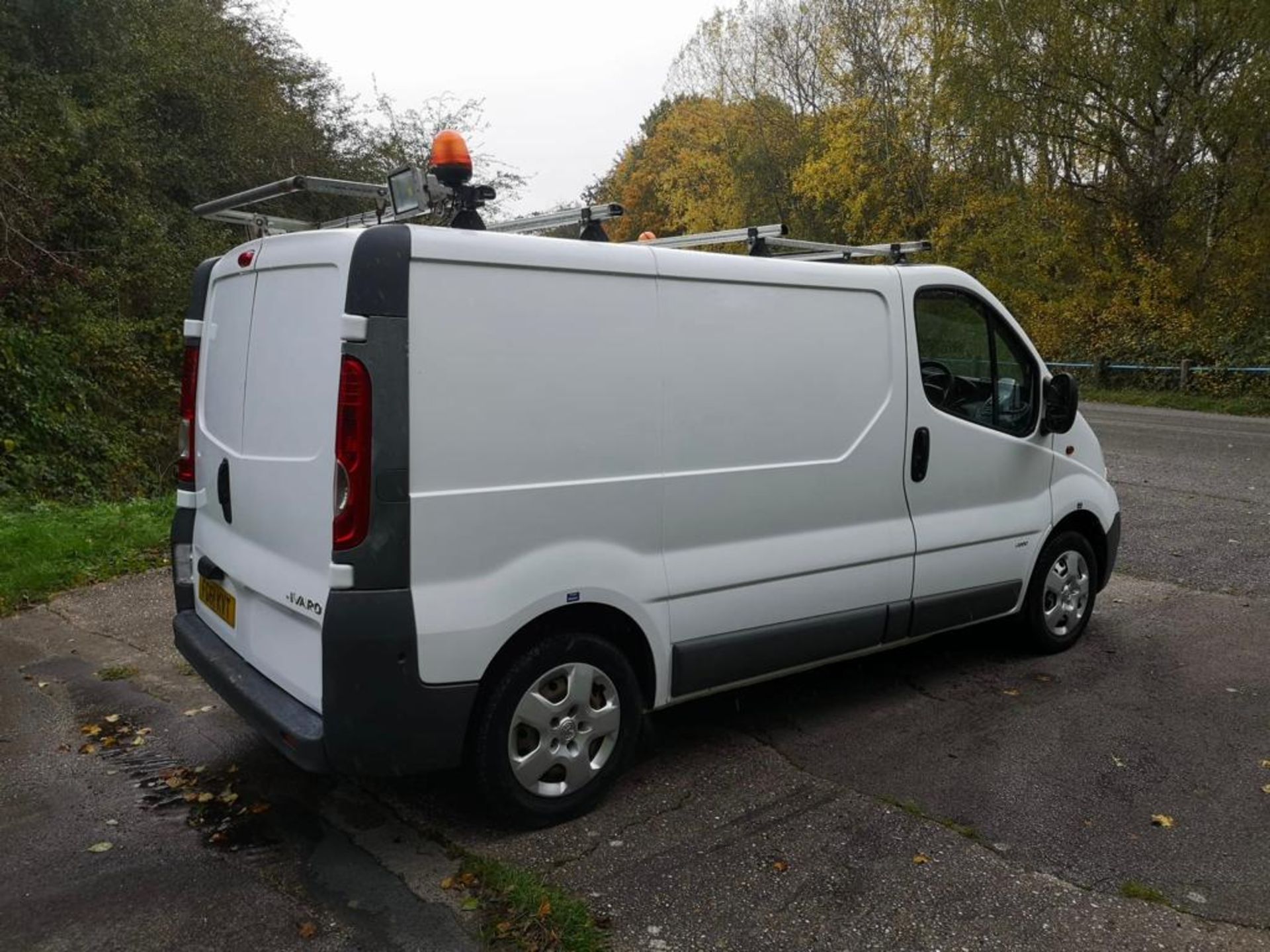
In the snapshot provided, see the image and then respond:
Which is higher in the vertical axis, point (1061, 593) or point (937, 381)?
point (937, 381)

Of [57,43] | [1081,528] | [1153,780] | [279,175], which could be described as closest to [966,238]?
[279,175]

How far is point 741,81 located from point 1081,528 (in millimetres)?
36391

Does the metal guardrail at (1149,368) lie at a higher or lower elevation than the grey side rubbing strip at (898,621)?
higher

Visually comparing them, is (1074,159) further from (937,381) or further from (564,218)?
(564,218)

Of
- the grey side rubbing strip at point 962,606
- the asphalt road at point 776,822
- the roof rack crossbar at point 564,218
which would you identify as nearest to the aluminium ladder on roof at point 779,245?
the roof rack crossbar at point 564,218

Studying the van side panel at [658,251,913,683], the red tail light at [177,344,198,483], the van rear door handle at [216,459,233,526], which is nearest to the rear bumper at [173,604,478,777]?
the van rear door handle at [216,459,233,526]

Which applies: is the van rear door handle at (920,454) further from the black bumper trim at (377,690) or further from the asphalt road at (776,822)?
the black bumper trim at (377,690)

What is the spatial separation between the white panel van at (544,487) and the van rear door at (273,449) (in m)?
0.01

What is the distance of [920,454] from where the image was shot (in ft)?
14.3

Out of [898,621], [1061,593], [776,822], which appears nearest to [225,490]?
[776,822]

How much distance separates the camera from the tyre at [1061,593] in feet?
16.7

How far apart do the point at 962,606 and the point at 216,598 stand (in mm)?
3301

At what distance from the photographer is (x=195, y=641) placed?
384 cm

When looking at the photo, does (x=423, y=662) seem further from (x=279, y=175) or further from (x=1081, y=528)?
(x=279, y=175)
